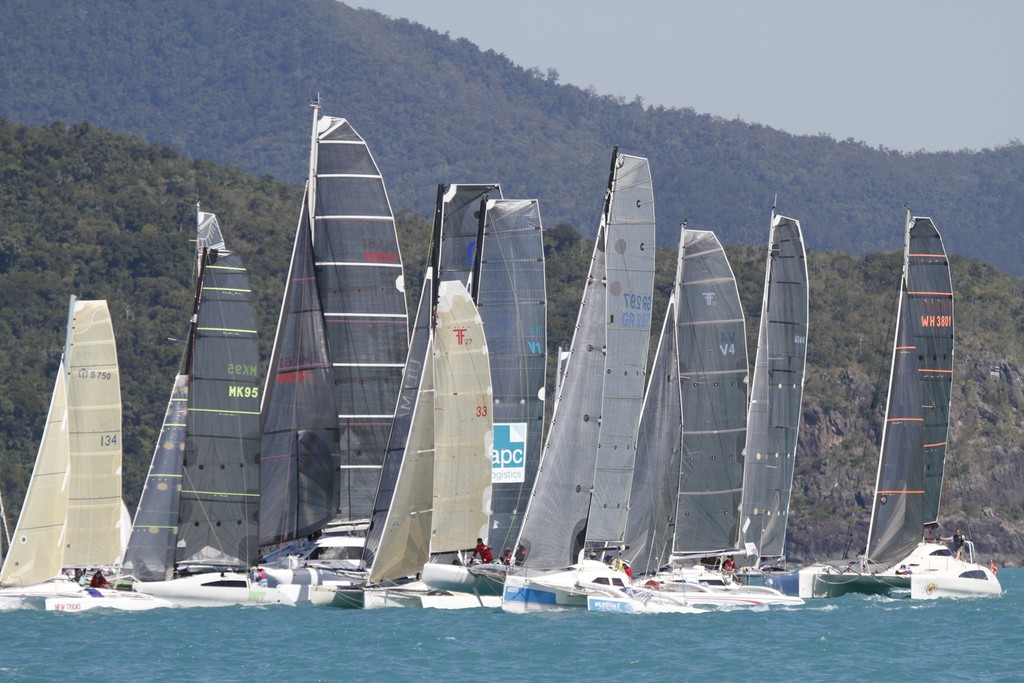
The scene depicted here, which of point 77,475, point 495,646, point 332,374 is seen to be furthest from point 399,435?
point 495,646

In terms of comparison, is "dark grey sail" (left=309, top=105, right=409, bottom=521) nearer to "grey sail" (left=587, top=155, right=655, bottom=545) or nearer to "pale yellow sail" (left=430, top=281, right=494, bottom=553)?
"pale yellow sail" (left=430, top=281, right=494, bottom=553)

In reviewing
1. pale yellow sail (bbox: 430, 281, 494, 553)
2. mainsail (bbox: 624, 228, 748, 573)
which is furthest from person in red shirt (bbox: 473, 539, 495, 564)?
mainsail (bbox: 624, 228, 748, 573)

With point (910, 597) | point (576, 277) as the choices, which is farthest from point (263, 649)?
point (576, 277)

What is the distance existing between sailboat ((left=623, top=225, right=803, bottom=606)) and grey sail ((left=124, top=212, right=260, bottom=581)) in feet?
Answer: 29.8

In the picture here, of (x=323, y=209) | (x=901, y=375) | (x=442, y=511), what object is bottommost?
(x=442, y=511)

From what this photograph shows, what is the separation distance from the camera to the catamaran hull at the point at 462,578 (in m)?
39.7

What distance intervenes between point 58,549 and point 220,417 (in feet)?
15.6

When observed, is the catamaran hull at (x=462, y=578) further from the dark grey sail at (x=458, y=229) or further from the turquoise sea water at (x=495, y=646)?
the dark grey sail at (x=458, y=229)

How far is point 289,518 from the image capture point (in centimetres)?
4244

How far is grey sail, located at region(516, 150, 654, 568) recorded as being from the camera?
38.6 metres

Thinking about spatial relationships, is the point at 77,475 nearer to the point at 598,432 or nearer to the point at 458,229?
the point at 458,229

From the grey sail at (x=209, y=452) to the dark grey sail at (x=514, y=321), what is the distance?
5.57m

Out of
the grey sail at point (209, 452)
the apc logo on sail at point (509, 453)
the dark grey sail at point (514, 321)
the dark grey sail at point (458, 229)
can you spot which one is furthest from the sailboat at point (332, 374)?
the dark grey sail at point (514, 321)

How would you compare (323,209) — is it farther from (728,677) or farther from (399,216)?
(399,216)
